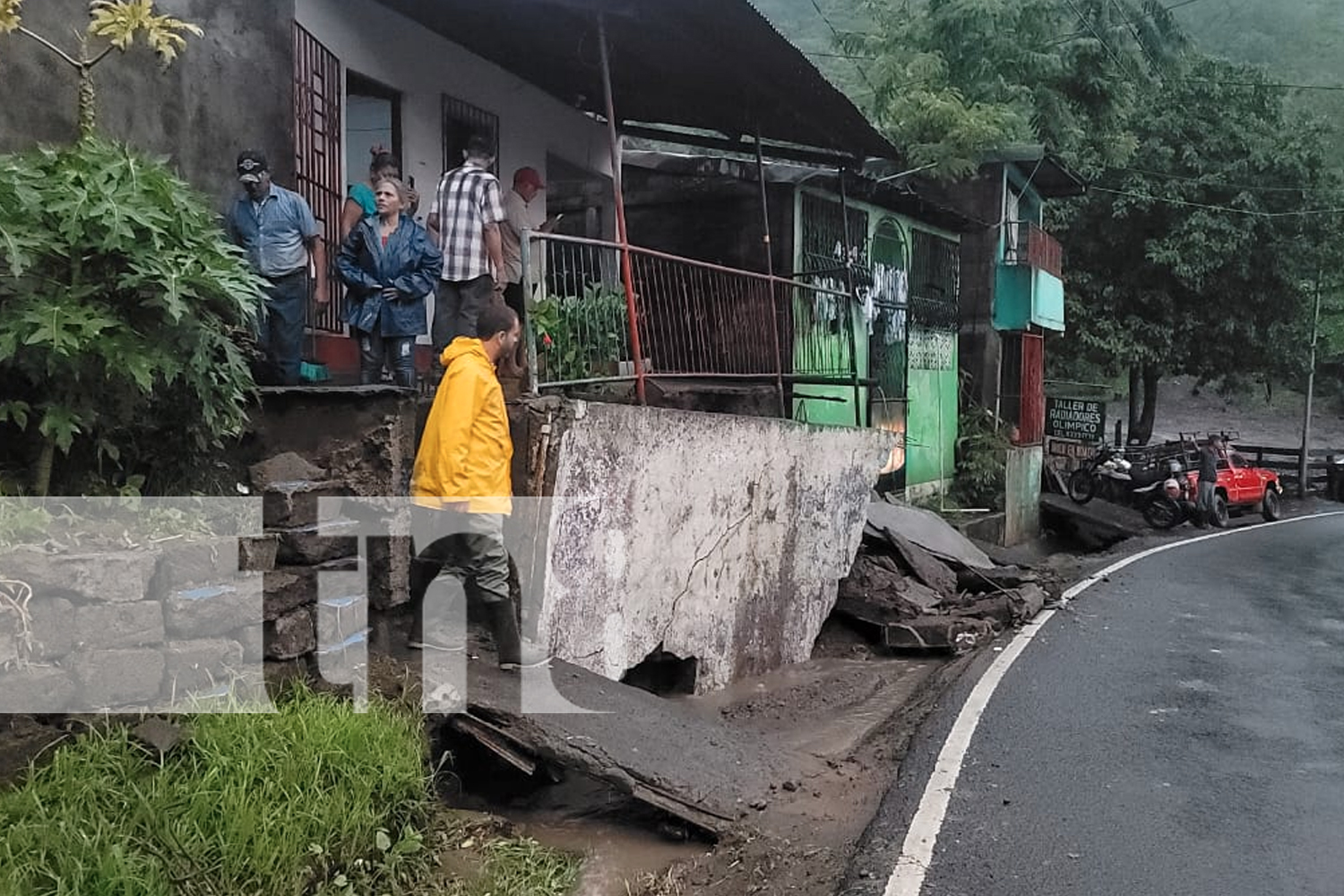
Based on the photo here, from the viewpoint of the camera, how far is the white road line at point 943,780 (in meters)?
4.23

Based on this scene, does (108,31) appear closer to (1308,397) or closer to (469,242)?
(469,242)

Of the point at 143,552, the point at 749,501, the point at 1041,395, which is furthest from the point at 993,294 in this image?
the point at 143,552

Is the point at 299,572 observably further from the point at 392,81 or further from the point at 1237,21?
the point at 1237,21

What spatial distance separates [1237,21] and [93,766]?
159 feet

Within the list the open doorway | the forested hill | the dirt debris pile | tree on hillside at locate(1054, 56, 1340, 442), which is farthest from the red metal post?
the forested hill

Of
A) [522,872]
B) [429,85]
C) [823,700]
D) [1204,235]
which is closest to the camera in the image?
[522,872]

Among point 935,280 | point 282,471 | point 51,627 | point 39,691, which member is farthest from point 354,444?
point 935,280

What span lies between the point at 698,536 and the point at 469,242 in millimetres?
2347

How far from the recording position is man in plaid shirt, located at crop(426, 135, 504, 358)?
6.20 meters

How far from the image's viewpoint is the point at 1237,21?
139 ft

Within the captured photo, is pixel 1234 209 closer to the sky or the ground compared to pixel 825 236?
closer to the sky

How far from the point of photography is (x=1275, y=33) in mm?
42906

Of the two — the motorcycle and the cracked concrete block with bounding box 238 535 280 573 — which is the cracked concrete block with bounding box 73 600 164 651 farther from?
the motorcycle

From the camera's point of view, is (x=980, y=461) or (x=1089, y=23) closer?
(x=980, y=461)
